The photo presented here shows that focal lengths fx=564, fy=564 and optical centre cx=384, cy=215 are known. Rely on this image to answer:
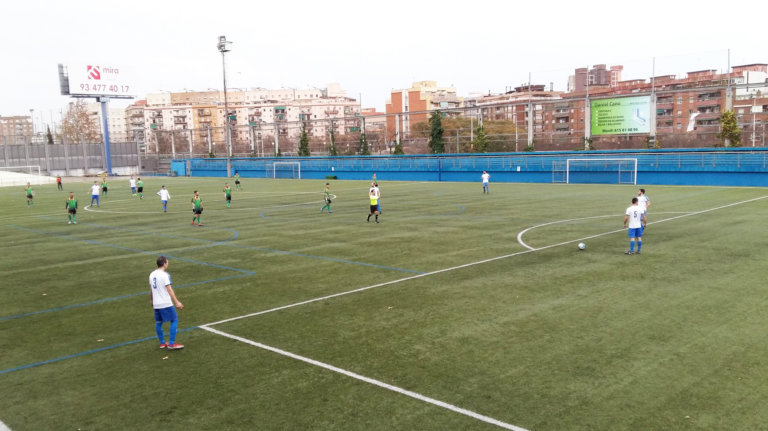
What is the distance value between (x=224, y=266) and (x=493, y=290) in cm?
892

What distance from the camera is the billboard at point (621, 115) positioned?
55.4 metres

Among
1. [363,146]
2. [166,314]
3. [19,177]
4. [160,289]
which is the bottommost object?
[166,314]

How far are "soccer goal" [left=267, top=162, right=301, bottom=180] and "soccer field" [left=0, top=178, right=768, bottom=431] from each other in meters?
58.6

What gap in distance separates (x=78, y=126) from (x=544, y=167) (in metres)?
133

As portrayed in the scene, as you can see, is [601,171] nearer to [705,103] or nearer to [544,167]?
[544,167]

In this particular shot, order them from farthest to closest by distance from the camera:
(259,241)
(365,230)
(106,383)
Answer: (365,230) < (259,241) < (106,383)

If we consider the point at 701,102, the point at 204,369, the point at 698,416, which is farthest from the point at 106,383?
the point at 701,102

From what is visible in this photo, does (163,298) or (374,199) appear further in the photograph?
(374,199)

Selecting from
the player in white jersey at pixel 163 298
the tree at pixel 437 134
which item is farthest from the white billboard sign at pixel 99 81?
the player in white jersey at pixel 163 298

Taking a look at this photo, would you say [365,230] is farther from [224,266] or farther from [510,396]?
[510,396]

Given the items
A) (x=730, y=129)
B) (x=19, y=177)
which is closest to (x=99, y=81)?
(x=19, y=177)

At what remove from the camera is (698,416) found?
7.50 m

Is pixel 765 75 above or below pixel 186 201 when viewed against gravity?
above

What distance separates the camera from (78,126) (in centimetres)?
14750
